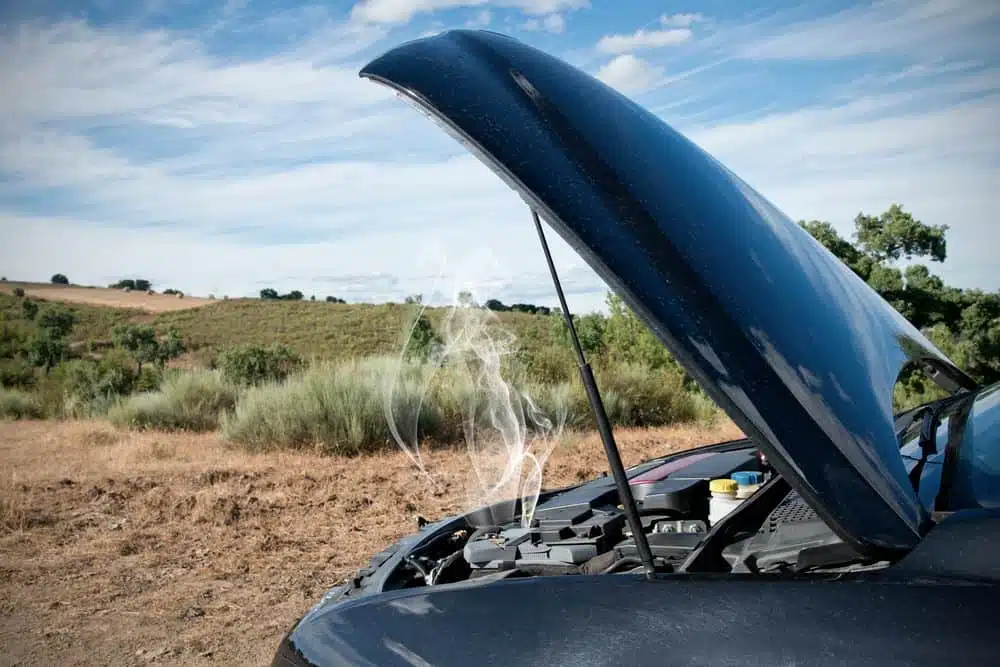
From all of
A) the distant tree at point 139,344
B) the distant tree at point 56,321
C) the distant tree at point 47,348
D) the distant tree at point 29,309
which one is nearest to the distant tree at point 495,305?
the distant tree at point 47,348

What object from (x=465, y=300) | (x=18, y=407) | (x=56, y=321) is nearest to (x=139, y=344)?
(x=56, y=321)

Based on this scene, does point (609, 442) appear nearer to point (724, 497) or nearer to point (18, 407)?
point (724, 497)

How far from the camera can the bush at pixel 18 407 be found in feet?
52.7

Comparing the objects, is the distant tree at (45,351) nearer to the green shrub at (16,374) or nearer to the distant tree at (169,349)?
the green shrub at (16,374)

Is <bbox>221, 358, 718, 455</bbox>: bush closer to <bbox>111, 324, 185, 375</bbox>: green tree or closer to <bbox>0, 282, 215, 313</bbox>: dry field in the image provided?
<bbox>111, 324, 185, 375</bbox>: green tree

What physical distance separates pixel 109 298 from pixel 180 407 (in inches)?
1762

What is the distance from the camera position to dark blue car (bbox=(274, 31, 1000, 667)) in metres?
1.13

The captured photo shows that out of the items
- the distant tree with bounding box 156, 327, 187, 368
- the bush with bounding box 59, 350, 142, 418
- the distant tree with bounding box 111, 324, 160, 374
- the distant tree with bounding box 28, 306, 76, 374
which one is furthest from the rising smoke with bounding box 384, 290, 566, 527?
the distant tree with bounding box 156, 327, 187, 368

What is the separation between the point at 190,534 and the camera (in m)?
6.60

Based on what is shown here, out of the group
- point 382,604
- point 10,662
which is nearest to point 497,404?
point 382,604

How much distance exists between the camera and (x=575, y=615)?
1.28m

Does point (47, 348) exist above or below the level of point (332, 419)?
above

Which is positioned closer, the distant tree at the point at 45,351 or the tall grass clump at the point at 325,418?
the tall grass clump at the point at 325,418

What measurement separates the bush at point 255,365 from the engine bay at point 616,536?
1338 cm
